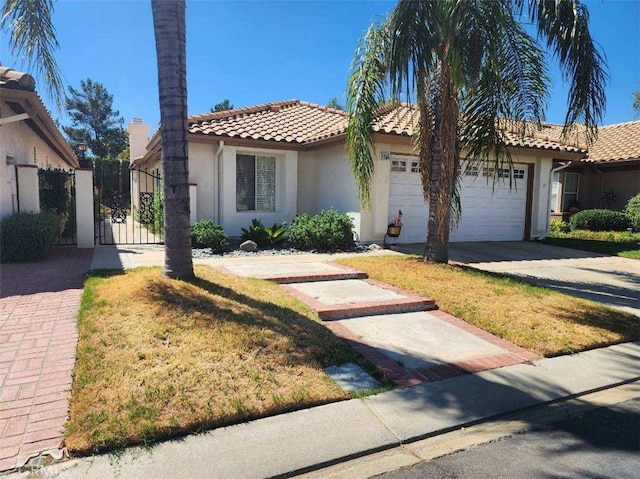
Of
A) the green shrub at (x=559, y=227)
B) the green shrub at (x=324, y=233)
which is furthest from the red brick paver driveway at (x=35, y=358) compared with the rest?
the green shrub at (x=559, y=227)

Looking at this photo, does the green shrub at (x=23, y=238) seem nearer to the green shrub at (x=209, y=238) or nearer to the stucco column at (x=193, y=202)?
the green shrub at (x=209, y=238)

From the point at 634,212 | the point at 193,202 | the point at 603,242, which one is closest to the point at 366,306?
the point at 193,202

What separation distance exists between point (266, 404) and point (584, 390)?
3.10 metres

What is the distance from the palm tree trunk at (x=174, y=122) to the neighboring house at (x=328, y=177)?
6.00 metres

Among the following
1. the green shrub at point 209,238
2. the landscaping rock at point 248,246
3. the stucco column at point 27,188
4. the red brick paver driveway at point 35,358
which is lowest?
the red brick paver driveway at point 35,358

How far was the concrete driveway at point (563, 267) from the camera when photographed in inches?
311

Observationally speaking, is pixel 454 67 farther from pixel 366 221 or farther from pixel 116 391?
pixel 116 391

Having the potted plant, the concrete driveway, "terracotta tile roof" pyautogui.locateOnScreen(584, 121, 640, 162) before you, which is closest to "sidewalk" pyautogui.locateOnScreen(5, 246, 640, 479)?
the concrete driveway

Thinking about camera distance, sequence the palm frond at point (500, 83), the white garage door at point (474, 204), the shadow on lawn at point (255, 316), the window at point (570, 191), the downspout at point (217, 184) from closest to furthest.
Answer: the shadow on lawn at point (255, 316) → the palm frond at point (500, 83) → the white garage door at point (474, 204) → the downspout at point (217, 184) → the window at point (570, 191)

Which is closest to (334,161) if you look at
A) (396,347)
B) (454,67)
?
(454,67)

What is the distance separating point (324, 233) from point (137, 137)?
20.1 metres

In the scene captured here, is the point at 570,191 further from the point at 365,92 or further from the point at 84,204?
the point at 84,204

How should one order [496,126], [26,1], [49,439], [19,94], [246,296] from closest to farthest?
[49,439], [246,296], [26,1], [19,94], [496,126]

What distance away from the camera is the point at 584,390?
412 cm
